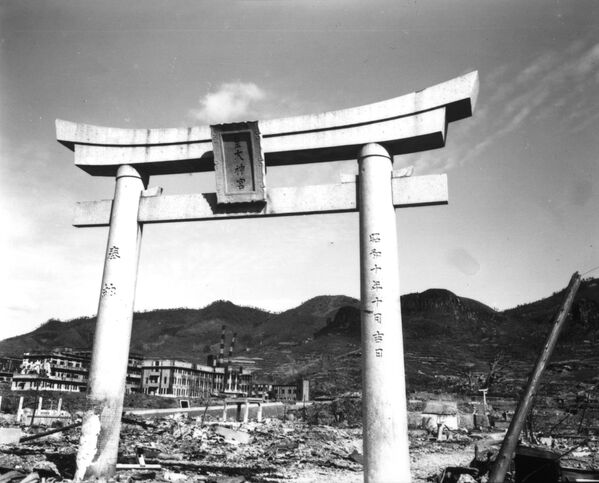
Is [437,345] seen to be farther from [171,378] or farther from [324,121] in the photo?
[324,121]

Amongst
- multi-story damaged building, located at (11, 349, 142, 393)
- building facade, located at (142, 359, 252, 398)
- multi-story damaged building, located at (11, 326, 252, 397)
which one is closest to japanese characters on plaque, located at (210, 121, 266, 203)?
multi-story damaged building, located at (11, 349, 142, 393)

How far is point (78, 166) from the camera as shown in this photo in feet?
26.8

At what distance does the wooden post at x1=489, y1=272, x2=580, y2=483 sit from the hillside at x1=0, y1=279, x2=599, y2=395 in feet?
65.2

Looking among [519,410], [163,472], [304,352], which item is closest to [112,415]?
[163,472]

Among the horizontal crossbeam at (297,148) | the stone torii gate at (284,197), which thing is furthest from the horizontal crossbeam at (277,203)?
the horizontal crossbeam at (297,148)

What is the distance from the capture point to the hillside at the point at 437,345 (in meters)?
63.8

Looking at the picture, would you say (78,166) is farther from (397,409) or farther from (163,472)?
(397,409)

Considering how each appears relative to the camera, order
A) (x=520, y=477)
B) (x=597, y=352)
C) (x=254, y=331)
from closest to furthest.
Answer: (x=520, y=477) → (x=597, y=352) → (x=254, y=331)

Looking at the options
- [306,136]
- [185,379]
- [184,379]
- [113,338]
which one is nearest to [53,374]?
[184,379]

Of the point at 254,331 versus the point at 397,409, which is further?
the point at 254,331

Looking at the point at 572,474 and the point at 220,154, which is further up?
the point at 220,154

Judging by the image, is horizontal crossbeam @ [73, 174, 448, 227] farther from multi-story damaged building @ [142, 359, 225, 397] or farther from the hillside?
multi-story damaged building @ [142, 359, 225, 397]

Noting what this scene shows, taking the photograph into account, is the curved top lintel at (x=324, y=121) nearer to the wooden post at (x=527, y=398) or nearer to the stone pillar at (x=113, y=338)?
the stone pillar at (x=113, y=338)

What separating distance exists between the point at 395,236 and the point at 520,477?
11.5ft
